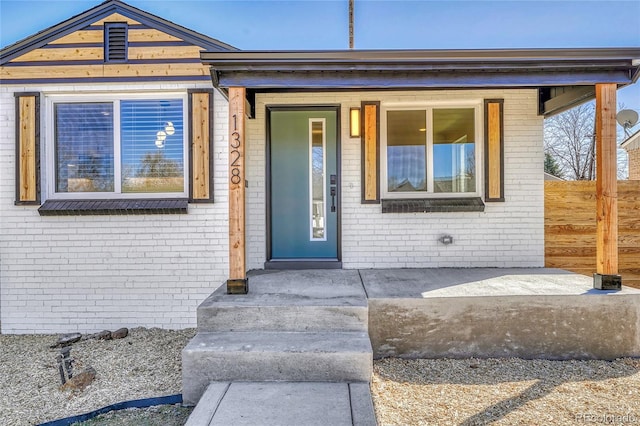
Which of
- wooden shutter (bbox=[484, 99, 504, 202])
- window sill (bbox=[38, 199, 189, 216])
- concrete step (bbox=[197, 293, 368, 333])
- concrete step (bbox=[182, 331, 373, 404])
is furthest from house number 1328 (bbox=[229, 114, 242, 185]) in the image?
wooden shutter (bbox=[484, 99, 504, 202])

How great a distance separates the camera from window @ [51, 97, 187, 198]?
4523 mm

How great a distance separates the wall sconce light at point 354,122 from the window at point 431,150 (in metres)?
0.41

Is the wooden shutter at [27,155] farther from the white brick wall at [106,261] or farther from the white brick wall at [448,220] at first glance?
the white brick wall at [448,220]

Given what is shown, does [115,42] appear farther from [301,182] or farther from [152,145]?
[301,182]

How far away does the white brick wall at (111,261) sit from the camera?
445 cm

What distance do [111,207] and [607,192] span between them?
5.35 metres

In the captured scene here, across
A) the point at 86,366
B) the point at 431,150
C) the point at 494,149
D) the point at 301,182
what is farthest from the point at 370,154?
the point at 86,366

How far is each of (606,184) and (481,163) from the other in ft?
4.80

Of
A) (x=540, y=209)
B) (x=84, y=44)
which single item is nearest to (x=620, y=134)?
(x=540, y=209)

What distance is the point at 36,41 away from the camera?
4434 millimetres

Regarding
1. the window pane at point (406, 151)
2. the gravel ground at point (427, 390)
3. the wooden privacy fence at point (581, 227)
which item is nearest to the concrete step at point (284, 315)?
the gravel ground at point (427, 390)

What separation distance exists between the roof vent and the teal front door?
77.8 inches

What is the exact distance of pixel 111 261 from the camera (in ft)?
→ 14.7

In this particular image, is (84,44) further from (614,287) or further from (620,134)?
(620,134)
